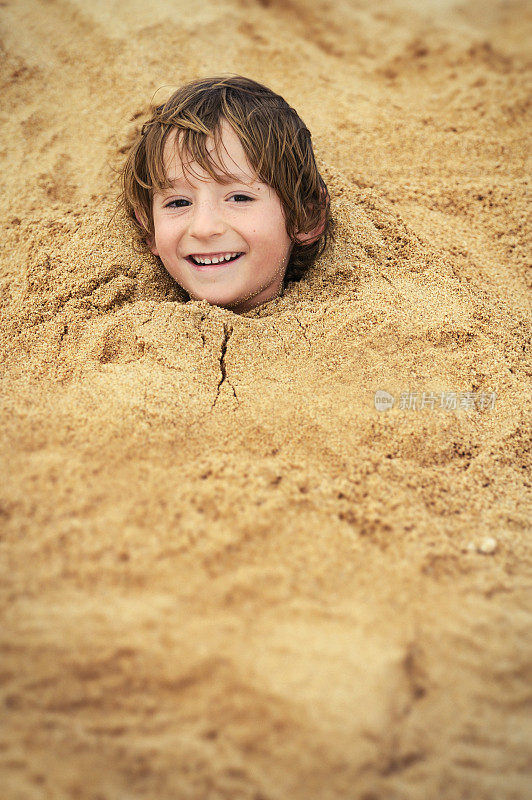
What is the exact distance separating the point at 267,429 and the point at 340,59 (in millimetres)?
2569

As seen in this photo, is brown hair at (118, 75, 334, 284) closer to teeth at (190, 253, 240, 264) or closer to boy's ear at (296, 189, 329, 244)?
boy's ear at (296, 189, 329, 244)

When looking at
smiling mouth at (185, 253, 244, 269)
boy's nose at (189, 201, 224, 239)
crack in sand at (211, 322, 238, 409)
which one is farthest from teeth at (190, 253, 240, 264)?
crack in sand at (211, 322, 238, 409)

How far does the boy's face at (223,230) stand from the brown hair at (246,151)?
3 centimetres

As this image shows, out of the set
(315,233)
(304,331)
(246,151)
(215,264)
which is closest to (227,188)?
(246,151)

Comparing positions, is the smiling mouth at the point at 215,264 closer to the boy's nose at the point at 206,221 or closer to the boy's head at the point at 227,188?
the boy's head at the point at 227,188

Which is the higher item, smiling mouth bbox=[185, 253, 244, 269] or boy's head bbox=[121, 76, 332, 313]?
boy's head bbox=[121, 76, 332, 313]

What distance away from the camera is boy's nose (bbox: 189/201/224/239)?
6.31 feet

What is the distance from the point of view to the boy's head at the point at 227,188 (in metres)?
1.97

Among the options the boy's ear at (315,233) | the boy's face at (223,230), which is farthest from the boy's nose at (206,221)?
the boy's ear at (315,233)

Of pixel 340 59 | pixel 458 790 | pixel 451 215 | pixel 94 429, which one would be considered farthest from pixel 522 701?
pixel 340 59

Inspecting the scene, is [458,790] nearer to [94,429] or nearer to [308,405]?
[308,405]

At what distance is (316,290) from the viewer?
2105 mm

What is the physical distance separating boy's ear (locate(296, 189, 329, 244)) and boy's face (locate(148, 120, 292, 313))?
117mm

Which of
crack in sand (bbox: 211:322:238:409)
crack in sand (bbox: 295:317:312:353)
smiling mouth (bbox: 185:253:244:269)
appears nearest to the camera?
crack in sand (bbox: 211:322:238:409)
